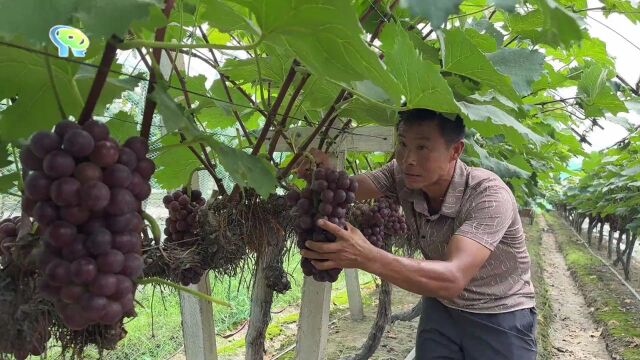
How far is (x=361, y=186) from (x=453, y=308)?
73 centimetres

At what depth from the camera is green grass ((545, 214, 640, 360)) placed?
5.89 metres

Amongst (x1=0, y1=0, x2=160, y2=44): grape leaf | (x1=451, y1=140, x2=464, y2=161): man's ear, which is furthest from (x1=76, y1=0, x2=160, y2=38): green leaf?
(x1=451, y1=140, x2=464, y2=161): man's ear

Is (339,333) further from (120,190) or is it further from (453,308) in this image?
(120,190)

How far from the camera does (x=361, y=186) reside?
83.4 inches

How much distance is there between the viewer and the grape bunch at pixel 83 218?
65cm

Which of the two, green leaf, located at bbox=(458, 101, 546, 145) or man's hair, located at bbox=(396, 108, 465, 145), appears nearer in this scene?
green leaf, located at bbox=(458, 101, 546, 145)

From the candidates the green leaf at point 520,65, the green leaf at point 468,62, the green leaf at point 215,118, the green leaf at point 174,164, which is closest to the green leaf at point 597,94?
the green leaf at point 520,65

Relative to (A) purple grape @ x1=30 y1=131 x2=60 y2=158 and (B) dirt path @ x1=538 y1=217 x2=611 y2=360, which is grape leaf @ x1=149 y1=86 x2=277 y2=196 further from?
(B) dirt path @ x1=538 y1=217 x2=611 y2=360

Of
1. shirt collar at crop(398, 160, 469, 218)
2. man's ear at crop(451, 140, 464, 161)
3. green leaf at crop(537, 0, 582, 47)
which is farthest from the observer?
shirt collar at crop(398, 160, 469, 218)

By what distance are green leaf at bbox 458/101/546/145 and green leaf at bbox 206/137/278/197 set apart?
431mm

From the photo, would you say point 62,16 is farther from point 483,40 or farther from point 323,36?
point 483,40

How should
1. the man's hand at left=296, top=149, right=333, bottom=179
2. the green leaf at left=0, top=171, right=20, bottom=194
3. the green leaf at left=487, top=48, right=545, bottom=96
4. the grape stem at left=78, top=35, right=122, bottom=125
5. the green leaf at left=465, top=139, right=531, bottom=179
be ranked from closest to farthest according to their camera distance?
1. the grape stem at left=78, top=35, right=122, bottom=125
2. the green leaf at left=0, top=171, right=20, bottom=194
3. the green leaf at left=487, top=48, right=545, bottom=96
4. the man's hand at left=296, top=149, right=333, bottom=179
5. the green leaf at left=465, top=139, right=531, bottom=179

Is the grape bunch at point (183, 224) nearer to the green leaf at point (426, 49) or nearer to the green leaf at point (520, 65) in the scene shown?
the green leaf at point (426, 49)

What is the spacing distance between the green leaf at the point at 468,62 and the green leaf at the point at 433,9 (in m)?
0.54
